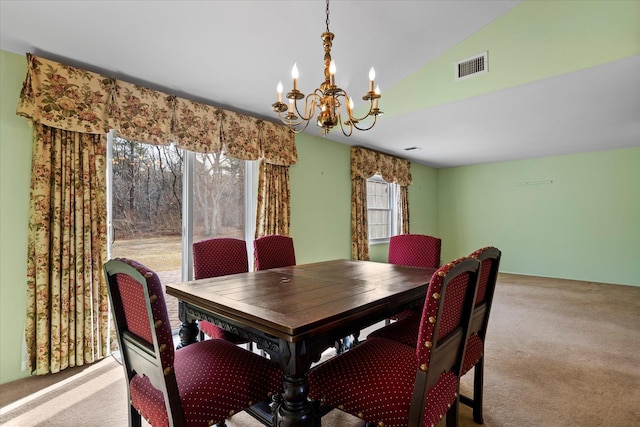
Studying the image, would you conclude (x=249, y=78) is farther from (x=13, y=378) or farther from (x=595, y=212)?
(x=595, y=212)

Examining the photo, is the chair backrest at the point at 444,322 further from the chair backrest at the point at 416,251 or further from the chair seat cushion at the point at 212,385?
the chair backrest at the point at 416,251

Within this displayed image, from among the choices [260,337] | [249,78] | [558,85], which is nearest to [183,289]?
[260,337]

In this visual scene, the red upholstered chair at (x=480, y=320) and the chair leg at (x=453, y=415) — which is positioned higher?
the red upholstered chair at (x=480, y=320)

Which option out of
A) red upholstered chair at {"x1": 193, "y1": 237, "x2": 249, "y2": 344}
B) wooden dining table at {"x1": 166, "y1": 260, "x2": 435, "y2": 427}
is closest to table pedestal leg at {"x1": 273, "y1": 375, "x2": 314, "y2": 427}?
wooden dining table at {"x1": 166, "y1": 260, "x2": 435, "y2": 427}

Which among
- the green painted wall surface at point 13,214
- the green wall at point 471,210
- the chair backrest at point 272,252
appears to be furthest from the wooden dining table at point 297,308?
the green wall at point 471,210

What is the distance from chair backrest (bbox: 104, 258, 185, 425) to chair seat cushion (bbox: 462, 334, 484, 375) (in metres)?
1.32

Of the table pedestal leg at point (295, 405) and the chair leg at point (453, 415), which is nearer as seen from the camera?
the table pedestal leg at point (295, 405)

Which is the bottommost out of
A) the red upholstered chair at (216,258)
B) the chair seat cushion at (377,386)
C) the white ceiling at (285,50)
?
the chair seat cushion at (377,386)

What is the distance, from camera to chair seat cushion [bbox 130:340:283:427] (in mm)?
1171

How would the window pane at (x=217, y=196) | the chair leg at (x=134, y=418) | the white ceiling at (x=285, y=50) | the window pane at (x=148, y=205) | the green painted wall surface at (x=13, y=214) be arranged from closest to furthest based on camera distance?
the chair leg at (x=134, y=418) → the white ceiling at (x=285, y=50) → the green painted wall surface at (x=13, y=214) → the window pane at (x=148, y=205) → the window pane at (x=217, y=196)

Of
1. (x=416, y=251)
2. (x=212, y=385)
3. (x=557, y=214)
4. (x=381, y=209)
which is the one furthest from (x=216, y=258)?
(x=557, y=214)

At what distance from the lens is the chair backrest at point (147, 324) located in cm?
108

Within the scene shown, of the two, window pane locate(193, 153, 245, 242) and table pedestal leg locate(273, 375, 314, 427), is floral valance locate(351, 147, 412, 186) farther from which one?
table pedestal leg locate(273, 375, 314, 427)

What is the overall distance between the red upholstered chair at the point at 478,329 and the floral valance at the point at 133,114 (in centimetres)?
247
